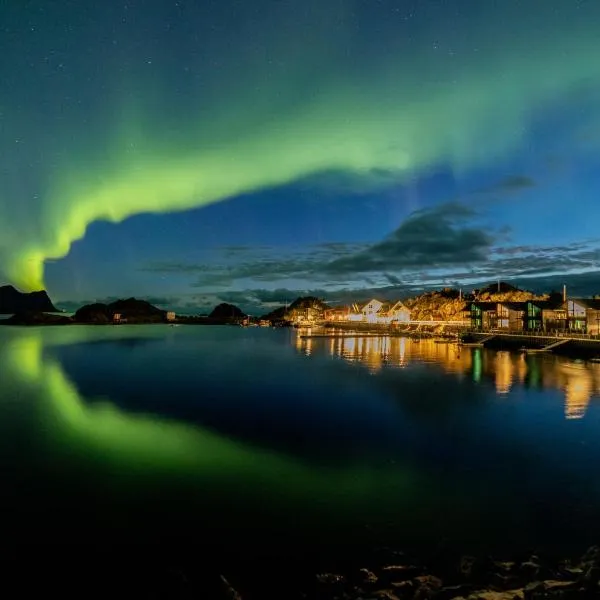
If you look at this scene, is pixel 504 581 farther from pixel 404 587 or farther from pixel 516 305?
pixel 516 305

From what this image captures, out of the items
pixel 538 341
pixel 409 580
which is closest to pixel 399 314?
pixel 538 341

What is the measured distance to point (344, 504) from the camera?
15227mm

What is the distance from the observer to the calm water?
13.5 m

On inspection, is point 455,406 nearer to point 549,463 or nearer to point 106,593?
point 549,463

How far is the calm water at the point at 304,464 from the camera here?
1355 cm

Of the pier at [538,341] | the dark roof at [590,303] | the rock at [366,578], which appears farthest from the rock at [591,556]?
the dark roof at [590,303]

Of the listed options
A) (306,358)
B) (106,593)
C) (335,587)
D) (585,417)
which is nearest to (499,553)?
(335,587)

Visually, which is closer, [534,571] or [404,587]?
[404,587]

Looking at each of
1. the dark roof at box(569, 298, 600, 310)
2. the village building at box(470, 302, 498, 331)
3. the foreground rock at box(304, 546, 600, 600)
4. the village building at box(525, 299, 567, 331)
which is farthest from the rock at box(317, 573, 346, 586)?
the village building at box(470, 302, 498, 331)

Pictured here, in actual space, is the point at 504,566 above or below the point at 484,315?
below

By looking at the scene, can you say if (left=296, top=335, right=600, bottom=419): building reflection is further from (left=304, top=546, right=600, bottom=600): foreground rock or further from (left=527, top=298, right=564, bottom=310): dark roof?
(left=527, top=298, right=564, bottom=310): dark roof

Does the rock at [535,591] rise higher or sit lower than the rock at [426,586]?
higher

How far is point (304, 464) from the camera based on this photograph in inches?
773

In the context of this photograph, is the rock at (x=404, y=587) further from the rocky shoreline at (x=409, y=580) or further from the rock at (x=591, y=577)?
the rock at (x=591, y=577)
